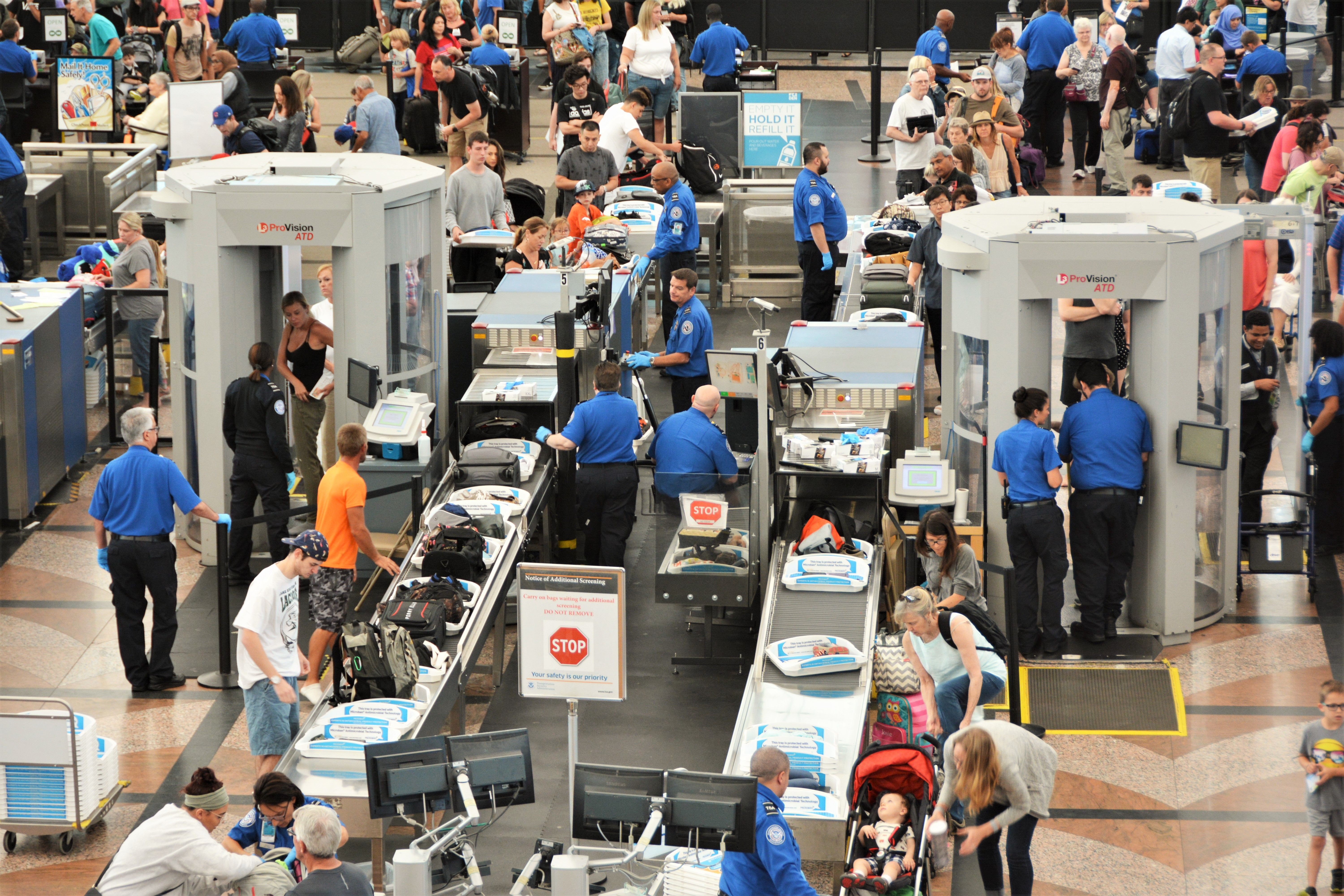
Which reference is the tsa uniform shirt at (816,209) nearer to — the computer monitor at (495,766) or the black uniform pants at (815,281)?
the black uniform pants at (815,281)

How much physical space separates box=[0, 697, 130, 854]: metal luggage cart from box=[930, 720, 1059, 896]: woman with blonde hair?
4.38 metres

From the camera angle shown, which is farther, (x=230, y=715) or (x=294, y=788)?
(x=230, y=715)

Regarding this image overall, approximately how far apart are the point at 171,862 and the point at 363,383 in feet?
18.8

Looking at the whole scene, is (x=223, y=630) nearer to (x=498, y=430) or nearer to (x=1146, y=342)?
(x=498, y=430)

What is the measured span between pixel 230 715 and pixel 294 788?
113 inches

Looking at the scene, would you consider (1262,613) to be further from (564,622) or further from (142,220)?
(142,220)

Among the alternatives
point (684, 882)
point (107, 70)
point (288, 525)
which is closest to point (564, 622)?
point (684, 882)

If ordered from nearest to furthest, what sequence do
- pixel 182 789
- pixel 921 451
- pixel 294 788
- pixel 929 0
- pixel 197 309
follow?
pixel 294 788 → pixel 182 789 → pixel 921 451 → pixel 197 309 → pixel 929 0

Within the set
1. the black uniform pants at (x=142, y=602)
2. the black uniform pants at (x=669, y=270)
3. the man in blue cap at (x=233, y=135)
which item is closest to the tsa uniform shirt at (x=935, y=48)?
the black uniform pants at (x=669, y=270)

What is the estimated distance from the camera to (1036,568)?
11672 mm

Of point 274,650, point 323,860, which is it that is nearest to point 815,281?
point 274,650

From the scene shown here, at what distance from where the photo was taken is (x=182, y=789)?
33.4 ft

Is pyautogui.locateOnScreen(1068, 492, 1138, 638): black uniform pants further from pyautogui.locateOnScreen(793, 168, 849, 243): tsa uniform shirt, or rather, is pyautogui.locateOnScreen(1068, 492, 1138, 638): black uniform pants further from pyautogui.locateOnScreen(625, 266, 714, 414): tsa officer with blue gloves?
pyautogui.locateOnScreen(793, 168, 849, 243): tsa uniform shirt

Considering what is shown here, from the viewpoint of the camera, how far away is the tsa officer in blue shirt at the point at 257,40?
24.5 meters
